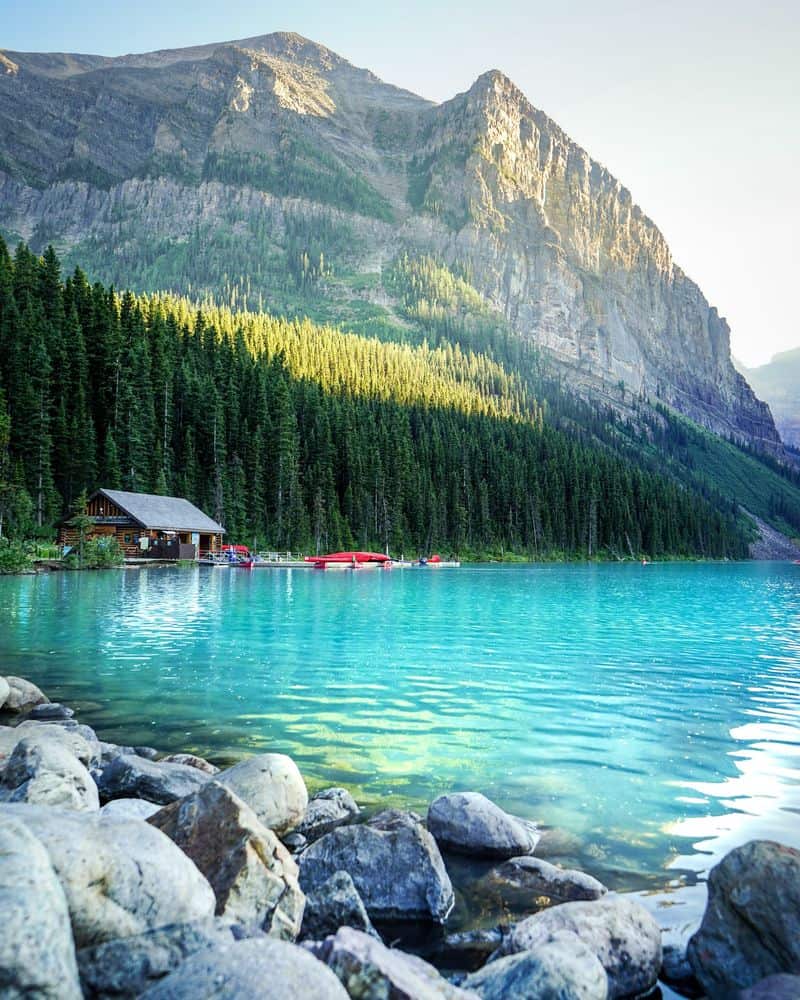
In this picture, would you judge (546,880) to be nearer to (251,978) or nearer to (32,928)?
(251,978)

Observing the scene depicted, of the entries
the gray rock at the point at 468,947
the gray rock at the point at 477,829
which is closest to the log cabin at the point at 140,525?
the gray rock at the point at 477,829

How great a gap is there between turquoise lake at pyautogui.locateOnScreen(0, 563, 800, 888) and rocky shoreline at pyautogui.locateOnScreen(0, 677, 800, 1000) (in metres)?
1.46

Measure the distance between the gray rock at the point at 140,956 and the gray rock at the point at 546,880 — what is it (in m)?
3.61

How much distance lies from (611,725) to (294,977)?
1144 centimetres

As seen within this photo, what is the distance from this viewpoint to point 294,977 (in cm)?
A: 372

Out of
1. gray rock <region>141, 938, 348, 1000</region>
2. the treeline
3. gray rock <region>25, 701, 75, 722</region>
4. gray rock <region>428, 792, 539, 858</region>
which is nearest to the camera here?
gray rock <region>141, 938, 348, 1000</region>

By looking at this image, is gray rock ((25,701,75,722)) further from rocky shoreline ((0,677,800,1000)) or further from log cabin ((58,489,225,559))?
log cabin ((58,489,225,559))

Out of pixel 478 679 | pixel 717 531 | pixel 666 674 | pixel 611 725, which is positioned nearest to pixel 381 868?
pixel 611 725

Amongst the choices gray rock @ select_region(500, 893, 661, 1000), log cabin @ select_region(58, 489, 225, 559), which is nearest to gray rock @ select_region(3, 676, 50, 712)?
gray rock @ select_region(500, 893, 661, 1000)

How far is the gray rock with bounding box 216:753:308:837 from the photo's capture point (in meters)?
8.20

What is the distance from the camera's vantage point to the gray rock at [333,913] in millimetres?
6047

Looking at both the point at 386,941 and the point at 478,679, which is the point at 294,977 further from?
the point at 478,679

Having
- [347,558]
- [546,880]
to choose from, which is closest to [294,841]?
[546,880]

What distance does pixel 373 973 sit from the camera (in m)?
4.32
